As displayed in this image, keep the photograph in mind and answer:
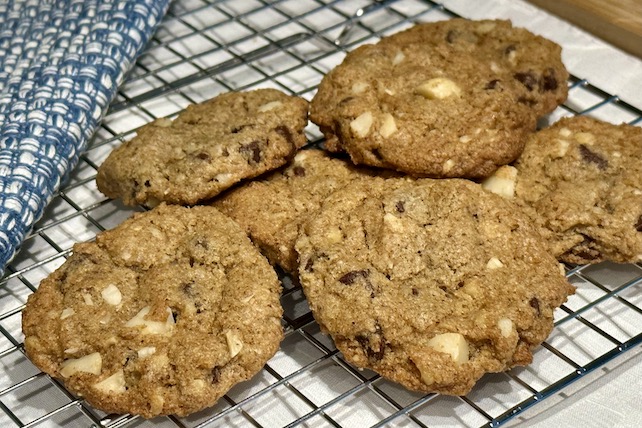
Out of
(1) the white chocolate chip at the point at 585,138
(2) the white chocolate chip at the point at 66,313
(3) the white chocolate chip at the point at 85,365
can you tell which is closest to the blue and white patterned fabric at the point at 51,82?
(2) the white chocolate chip at the point at 66,313

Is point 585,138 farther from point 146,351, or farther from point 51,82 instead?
point 51,82

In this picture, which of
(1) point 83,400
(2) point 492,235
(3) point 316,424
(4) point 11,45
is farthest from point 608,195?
(4) point 11,45

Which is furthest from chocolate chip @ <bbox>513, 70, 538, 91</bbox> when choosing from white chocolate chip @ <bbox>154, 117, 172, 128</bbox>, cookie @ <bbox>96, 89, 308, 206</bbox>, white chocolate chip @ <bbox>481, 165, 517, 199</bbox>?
white chocolate chip @ <bbox>154, 117, 172, 128</bbox>

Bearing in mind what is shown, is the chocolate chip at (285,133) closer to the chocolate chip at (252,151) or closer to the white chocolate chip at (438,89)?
the chocolate chip at (252,151)

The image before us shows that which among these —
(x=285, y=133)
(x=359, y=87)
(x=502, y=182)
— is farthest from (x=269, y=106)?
(x=502, y=182)

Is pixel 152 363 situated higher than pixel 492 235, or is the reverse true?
pixel 492 235

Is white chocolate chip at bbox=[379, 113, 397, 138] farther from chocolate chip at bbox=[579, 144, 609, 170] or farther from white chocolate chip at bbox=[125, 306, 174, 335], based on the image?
white chocolate chip at bbox=[125, 306, 174, 335]

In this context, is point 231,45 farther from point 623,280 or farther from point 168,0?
point 623,280
